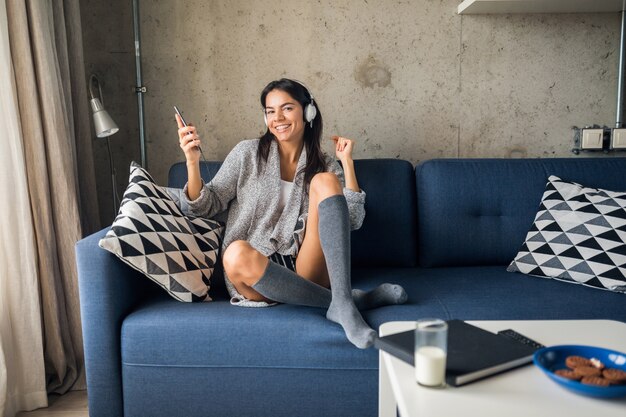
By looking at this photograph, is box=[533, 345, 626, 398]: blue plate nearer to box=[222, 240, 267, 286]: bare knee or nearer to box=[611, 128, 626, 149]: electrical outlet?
box=[222, 240, 267, 286]: bare knee

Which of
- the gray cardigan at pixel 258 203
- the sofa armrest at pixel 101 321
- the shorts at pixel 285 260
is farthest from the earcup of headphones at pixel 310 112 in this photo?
the sofa armrest at pixel 101 321

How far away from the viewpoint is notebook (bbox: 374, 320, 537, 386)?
103 centimetres

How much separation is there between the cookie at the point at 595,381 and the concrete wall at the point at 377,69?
1754 millimetres

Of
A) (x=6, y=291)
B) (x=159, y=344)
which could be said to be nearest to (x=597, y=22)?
(x=159, y=344)

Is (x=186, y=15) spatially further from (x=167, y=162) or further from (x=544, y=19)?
(x=544, y=19)

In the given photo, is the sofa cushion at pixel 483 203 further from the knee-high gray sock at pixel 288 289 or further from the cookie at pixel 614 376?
the cookie at pixel 614 376

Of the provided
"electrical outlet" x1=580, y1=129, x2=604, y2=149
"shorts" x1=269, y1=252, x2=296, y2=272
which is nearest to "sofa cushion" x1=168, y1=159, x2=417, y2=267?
"shorts" x1=269, y1=252, x2=296, y2=272

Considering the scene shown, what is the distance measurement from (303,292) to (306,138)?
2.33 feet

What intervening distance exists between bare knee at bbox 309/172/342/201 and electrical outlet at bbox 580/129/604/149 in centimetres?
134

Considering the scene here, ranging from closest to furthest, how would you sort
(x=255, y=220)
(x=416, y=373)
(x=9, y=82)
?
(x=416, y=373), (x=9, y=82), (x=255, y=220)

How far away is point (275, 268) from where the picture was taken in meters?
1.66

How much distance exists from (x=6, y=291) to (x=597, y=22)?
2.58 meters

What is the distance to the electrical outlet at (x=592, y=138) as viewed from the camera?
2.54m

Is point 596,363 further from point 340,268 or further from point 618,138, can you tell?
point 618,138
